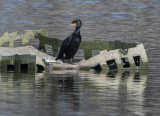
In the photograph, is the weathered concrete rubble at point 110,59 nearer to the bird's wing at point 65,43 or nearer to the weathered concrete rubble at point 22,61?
the weathered concrete rubble at point 22,61

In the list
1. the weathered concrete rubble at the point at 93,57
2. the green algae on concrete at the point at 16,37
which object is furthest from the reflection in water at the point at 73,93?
the green algae on concrete at the point at 16,37

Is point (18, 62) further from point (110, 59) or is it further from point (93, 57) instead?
point (110, 59)

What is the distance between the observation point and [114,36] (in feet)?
160

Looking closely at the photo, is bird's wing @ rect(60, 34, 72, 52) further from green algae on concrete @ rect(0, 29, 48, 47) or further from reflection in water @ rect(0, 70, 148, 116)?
green algae on concrete @ rect(0, 29, 48, 47)

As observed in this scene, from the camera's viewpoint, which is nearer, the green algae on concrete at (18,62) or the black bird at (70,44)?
the green algae on concrete at (18,62)

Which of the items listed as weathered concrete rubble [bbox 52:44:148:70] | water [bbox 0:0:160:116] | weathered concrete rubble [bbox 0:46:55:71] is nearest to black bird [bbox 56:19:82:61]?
weathered concrete rubble [bbox 52:44:148:70]

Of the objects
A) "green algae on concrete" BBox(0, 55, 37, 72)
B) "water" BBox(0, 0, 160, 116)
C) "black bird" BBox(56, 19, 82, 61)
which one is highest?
"black bird" BBox(56, 19, 82, 61)

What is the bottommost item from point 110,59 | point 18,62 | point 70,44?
point 18,62

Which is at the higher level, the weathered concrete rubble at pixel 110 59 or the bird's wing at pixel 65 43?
the bird's wing at pixel 65 43

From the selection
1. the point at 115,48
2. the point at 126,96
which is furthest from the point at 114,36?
the point at 126,96

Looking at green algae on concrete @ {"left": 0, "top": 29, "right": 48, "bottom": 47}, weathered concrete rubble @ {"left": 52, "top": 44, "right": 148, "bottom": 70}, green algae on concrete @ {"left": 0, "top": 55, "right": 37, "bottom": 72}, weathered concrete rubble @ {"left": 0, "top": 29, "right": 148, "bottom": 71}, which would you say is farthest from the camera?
green algae on concrete @ {"left": 0, "top": 29, "right": 48, "bottom": 47}

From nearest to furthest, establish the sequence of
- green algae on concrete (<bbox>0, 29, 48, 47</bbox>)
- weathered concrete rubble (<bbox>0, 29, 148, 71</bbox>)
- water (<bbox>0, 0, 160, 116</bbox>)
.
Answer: water (<bbox>0, 0, 160, 116</bbox>) → weathered concrete rubble (<bbox>0, 29, 148, 71</bbox>) → green algae on concrete (<bbox>0, 29, 48, 47</bbox>)

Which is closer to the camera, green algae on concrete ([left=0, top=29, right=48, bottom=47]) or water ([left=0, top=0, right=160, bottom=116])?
water ([left=0, top=0, right=160, bottom=116])

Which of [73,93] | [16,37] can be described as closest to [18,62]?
[16,37]
